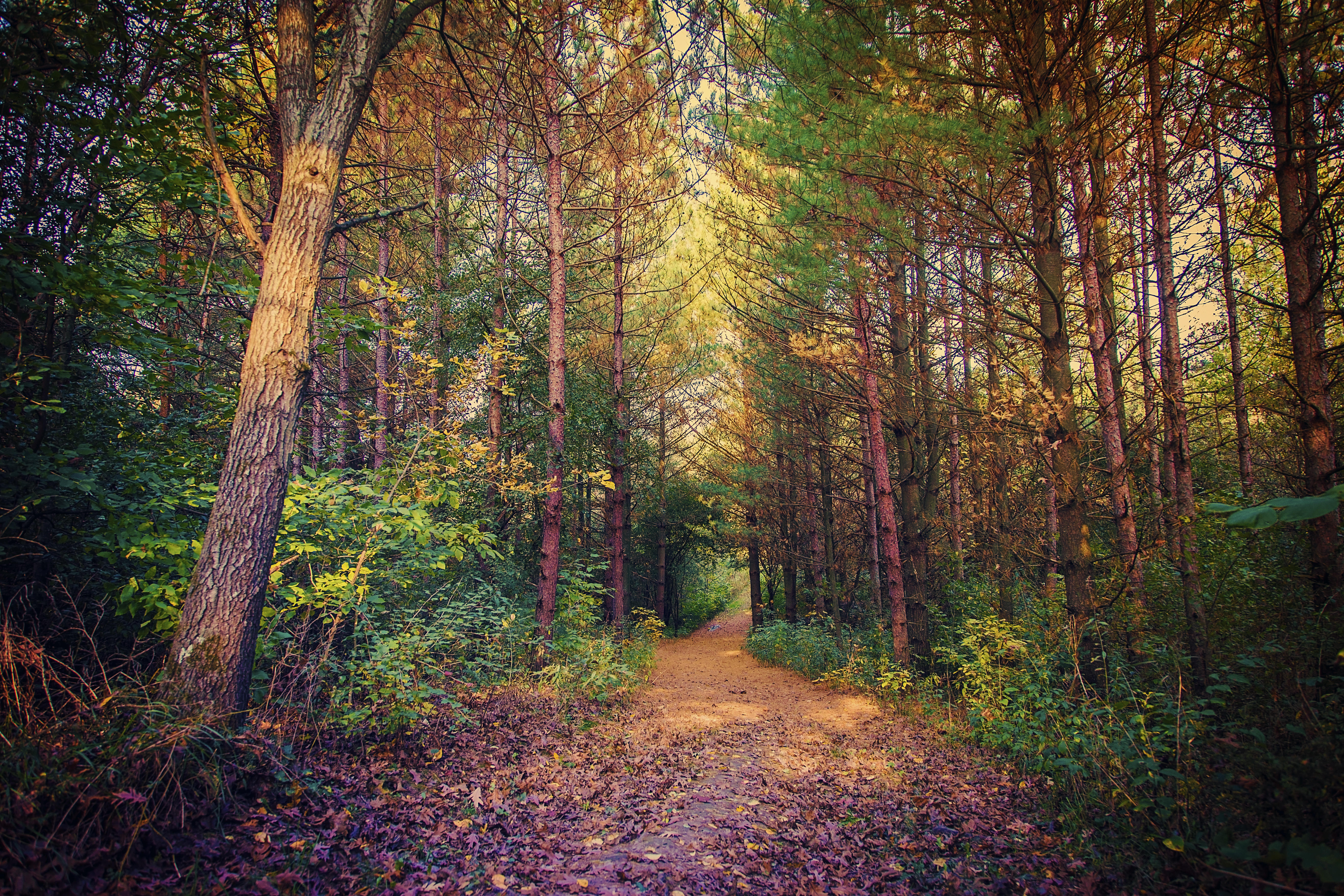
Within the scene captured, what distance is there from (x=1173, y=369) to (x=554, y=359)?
856 centimetres

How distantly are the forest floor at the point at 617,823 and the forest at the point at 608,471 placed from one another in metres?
0.04

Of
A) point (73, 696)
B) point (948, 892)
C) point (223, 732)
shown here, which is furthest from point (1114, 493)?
point (73, 696)

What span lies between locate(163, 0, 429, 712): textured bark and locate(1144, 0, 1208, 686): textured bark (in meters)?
6.76

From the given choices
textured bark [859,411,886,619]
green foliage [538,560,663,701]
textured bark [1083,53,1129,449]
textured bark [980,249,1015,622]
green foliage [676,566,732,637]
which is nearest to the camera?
textured bark [1083,53,1129,449]

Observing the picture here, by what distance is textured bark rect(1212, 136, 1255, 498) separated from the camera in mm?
6504

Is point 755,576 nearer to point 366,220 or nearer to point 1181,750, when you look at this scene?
point 1181,750

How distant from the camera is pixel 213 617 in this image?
3.44 meters

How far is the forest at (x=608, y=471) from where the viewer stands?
304 cm

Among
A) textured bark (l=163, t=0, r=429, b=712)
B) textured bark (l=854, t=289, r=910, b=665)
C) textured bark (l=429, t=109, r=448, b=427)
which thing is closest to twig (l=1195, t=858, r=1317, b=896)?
textured bark (l=163, t=0, r=429, b=712)

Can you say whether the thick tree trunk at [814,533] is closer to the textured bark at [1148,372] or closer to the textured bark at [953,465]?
the textured bark at [953,465]

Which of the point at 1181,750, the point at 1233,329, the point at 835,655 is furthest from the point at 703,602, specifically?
the point at 1181,750

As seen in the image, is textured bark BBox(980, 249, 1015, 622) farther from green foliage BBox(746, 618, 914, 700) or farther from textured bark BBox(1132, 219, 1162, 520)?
green foliage BBox(746, 618, 914, 700)

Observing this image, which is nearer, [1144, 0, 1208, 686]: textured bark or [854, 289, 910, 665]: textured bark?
[1144, 0, 1208, 686]: textured bark

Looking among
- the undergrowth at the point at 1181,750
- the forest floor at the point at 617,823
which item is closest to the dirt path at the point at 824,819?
the forest floor at the point at 617,823
